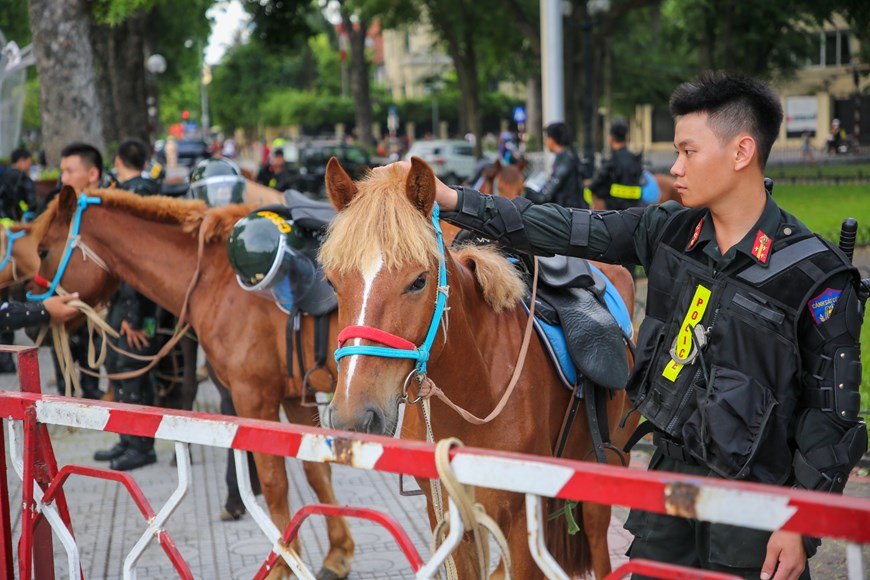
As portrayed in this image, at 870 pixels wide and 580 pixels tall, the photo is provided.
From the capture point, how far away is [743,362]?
8.22 feet

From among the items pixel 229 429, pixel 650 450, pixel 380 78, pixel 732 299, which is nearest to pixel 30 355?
pixel 229 429

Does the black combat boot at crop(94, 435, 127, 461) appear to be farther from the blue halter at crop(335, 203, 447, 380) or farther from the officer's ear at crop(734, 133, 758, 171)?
the officer's ear at crop(734, 133, 758, 171)

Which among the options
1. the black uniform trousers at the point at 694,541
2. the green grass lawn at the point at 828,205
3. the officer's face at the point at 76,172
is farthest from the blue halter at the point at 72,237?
the green grass lawn at the point at 828,205

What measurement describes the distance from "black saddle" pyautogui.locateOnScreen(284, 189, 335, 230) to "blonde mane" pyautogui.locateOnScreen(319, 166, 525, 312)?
6.91ft

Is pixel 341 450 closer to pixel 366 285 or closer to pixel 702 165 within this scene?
pixel 366 285

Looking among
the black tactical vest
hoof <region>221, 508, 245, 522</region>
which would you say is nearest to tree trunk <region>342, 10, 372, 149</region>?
hoof <region>221, 508, 245, 522</region>

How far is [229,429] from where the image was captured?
2.38 meters

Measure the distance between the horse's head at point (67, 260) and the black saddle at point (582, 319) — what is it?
3.09 meters

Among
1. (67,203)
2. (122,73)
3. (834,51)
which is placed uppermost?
(834,51)

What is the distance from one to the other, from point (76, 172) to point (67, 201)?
2278 mm

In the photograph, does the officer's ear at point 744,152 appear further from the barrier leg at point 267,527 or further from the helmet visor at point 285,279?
the helmet visor at point 285,279

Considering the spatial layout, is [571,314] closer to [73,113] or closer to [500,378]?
[500,378]

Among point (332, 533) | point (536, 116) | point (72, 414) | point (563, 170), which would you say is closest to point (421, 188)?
point (72, 414)

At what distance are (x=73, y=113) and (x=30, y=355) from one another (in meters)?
11.7
